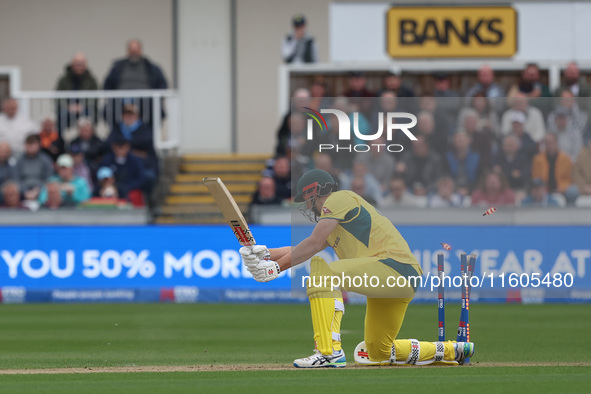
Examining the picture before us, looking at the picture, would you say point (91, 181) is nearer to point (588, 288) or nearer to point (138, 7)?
point (138, 7)

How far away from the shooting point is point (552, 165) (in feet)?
57.3

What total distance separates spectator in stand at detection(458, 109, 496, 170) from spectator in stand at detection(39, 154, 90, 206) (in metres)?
6.71

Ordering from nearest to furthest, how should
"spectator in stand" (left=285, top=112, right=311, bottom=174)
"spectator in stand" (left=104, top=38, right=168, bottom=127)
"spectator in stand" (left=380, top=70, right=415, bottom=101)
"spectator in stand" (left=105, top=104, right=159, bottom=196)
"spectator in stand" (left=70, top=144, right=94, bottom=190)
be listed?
"spectator in stand" (left=285, top=112, right=311, bottom=174) → "spectator in stand" (left=380, top=70, right=415, bottom=101) → "spectator in stand" (left=70, top=144, right=94, bottom=190) → "spectator in stand" (left=105, top=104, right=159, bottom=196) → "spectator in stand" (left=104, top=38, right=168, bottom=127)

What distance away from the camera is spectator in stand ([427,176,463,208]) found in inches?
659

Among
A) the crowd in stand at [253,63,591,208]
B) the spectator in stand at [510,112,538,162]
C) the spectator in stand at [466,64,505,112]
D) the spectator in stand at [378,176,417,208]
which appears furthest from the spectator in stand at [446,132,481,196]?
the spectator in stand at [466,64,505,112]

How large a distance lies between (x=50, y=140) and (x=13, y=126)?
0.80 meters

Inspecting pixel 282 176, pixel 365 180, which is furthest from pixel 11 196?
pixel 365 180

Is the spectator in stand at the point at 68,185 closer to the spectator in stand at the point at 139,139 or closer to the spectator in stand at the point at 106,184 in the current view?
the spectator in stand at the point at 106,184

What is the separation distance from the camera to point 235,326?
1489 centimetres

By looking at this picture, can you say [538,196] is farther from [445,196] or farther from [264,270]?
[264,270]

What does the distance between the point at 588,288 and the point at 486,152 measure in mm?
→ 2934

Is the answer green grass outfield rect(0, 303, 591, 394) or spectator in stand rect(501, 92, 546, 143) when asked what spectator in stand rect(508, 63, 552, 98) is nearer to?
spectator in stand rect(501, 92, 546, 143)

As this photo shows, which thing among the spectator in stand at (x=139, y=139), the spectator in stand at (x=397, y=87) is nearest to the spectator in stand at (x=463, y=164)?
the spectator in stand at (x=397, y=87)

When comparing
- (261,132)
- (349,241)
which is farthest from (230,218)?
(261,132)
